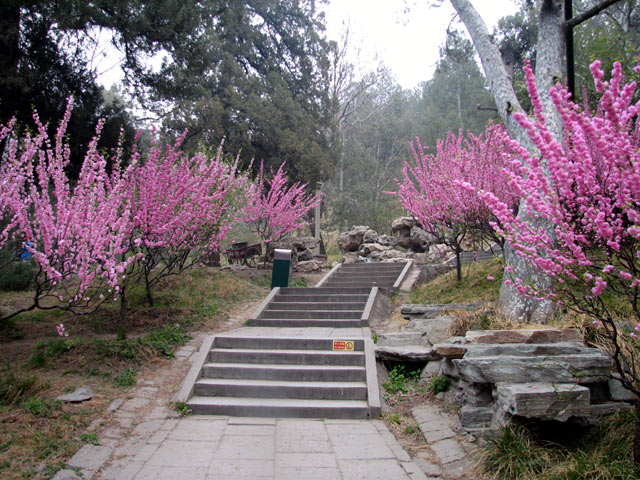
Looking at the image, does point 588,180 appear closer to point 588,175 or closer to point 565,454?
point 588,175

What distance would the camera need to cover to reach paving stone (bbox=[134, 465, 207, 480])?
13.4 ft

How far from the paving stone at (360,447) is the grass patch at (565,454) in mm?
907

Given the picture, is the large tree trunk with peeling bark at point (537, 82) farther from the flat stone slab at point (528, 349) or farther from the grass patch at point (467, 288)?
the flat stone slab at point (528, 349)

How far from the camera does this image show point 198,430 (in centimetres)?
528

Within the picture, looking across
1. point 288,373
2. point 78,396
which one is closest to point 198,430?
point 78,396

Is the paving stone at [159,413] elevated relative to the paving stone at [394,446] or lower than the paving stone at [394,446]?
elevated

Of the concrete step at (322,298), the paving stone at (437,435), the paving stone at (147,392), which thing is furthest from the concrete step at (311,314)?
the paving stone at (437,435)

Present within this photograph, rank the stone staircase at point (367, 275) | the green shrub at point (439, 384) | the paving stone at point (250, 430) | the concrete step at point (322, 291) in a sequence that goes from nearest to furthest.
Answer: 1. the paving stone at point (250, 430)
2. the green shrub at point (439, 384)
3. the concrete step at point (322, 291)
4. the stone staircase at point (367, 275)

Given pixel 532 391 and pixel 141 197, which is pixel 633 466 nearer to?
pixel 532 391

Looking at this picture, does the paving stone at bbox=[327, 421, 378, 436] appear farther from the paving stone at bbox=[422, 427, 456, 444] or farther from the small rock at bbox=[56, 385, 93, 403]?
the small rock at bbox=[56, 385, 93, 403]

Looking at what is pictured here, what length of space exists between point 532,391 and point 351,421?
2.16 metres

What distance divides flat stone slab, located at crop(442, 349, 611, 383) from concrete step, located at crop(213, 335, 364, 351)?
8.98 ft

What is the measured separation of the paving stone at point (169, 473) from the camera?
4.09 metres

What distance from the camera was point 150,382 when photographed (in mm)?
6465
